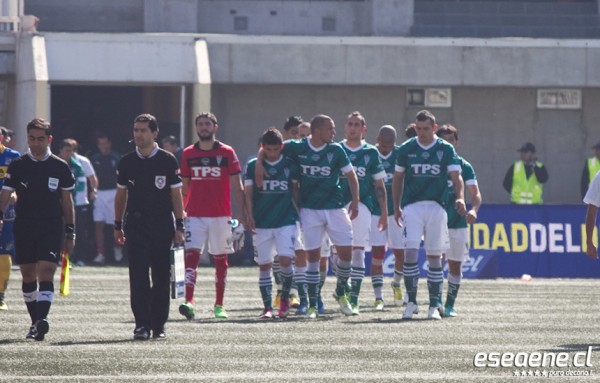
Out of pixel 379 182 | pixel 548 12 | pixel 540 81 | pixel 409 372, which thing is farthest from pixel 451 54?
pixel 409 372

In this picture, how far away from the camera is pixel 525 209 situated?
85.6 ft

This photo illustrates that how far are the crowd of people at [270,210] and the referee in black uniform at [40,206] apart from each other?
0.4 inches

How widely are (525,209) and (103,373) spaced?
50.3 ft

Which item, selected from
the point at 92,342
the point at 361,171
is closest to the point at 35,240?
the point at 92,342

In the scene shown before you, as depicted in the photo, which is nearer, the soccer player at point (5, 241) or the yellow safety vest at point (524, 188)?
the soccer player at point (5, 241)

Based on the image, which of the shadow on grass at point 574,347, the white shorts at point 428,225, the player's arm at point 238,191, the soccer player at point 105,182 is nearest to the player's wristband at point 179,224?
the player's arm at point 238,191

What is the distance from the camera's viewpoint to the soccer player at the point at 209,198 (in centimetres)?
1675

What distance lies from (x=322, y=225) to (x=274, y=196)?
0.64 m

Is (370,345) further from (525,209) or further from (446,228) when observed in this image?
(525,209)

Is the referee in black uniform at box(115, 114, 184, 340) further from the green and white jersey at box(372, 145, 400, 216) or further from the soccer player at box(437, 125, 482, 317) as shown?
the green and white jersey at box(372, 145, 400, 216)

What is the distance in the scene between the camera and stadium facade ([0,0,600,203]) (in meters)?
29.7

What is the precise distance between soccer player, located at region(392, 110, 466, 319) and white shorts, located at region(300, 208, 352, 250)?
0.67m

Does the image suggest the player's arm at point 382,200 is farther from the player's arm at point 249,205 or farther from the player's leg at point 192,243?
the player's leg at point 192,243

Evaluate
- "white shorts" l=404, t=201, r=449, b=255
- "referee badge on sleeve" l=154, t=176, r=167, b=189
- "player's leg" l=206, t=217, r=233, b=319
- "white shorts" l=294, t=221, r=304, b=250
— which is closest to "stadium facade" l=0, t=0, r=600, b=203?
"white shorts" l=294, t=221, r=304, b=250
